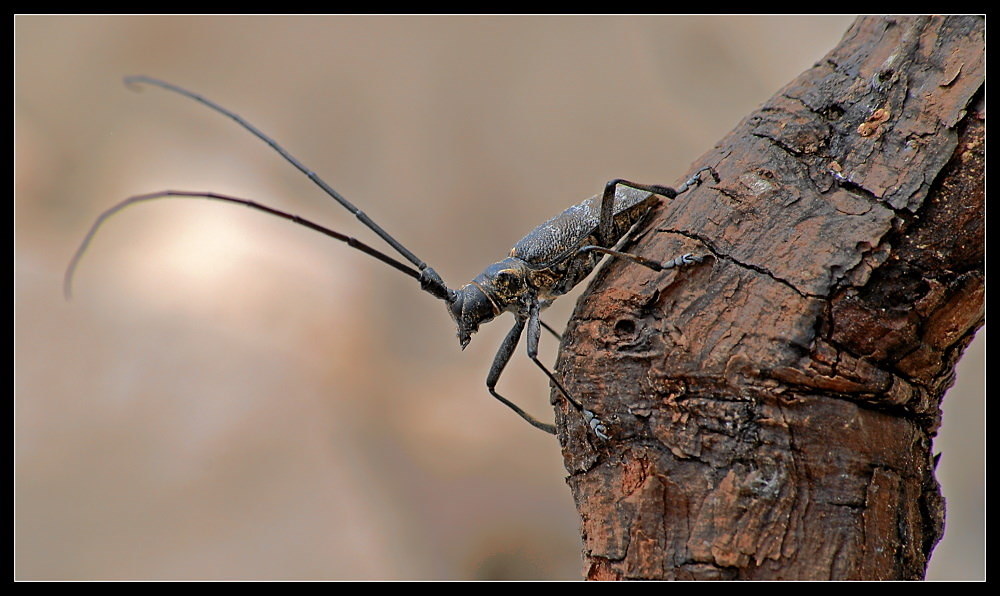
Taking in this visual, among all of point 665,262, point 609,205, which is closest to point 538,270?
point 609,205

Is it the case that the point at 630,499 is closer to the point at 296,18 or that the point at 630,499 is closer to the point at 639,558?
the point at 639,558

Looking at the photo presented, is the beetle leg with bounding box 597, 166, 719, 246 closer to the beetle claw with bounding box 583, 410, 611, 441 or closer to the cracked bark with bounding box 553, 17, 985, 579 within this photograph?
the cracked bark with bounding box 553, 17, 985, 579

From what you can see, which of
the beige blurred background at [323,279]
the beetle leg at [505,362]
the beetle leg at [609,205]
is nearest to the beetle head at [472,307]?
the beetle leg at [505,362]

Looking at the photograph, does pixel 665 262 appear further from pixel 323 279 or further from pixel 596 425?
pixel 323 279

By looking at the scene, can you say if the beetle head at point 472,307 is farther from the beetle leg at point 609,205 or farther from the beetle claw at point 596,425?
the beetle claw at point 596,425

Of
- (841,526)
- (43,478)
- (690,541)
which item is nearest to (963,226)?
(841,526)
